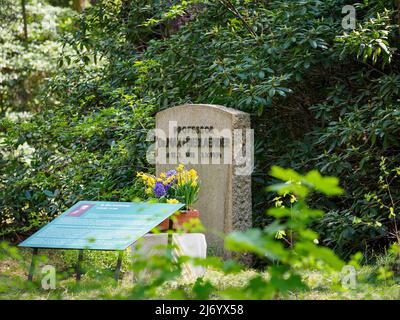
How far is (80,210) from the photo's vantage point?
23.2 feet

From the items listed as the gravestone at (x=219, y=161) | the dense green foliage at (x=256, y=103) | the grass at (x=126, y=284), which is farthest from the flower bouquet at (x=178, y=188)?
the dense green foliage at (x=256, y=103)

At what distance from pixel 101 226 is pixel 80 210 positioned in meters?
0.43

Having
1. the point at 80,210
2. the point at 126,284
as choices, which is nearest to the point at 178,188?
the point at 80,210

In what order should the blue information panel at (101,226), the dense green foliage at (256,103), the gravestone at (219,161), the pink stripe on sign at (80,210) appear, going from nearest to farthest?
the blue information panel at (101,226)
the pink stripe on sign at (80,210)
the gravestone at (219,161)
the dense green foliage at (256,103)

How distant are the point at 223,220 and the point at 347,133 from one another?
1.56 meters

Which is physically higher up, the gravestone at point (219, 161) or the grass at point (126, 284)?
the gravestone at point (219, 161)

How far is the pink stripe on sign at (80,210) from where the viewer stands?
23.0 ft

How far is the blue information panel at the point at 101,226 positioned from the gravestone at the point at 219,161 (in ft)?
4.87

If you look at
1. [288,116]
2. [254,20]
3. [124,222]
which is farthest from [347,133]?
[124,222]

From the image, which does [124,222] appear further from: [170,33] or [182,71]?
[170,33]

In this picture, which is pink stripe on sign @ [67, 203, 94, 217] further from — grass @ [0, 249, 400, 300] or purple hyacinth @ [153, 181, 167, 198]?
purple hyacinth @ [153, 181, 167, 198]

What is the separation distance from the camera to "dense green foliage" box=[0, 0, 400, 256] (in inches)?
336

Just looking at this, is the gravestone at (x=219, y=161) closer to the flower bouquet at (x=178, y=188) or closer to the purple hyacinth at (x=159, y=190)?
the flower bouquet at (x=178, y=188)

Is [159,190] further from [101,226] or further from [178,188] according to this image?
[101,226]
